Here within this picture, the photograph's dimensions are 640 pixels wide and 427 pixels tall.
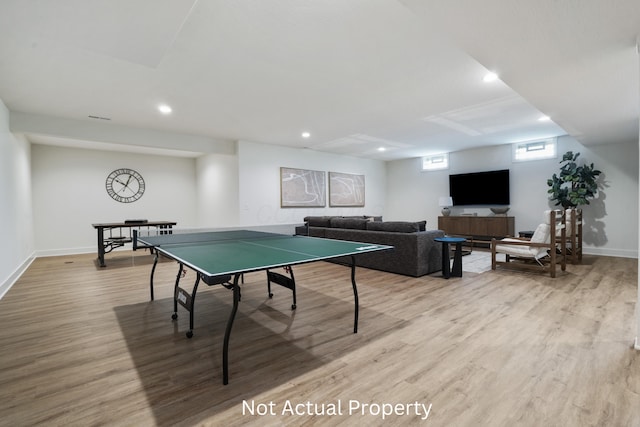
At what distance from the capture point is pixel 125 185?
758 cm

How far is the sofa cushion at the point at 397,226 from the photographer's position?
4438mm

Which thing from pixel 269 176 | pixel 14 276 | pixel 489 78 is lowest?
pixel 14 276

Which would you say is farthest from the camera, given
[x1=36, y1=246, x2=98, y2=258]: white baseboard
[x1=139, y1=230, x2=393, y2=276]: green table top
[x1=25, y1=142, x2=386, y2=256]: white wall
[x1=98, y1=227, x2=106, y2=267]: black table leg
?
[x1=25, y1=142, x2=386, y2=256]: white wall

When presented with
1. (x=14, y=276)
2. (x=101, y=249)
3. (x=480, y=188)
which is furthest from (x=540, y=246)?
(x=14, y=276)

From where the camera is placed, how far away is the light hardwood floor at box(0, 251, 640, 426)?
1.55 meters

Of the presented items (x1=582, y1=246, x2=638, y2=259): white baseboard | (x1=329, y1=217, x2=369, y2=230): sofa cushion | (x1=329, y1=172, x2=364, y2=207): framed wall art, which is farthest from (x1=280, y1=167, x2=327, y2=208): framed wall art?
(x1=582, y1=246, x2=638, y2=259): white baseboard

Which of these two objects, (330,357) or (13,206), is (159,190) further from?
(330,357)

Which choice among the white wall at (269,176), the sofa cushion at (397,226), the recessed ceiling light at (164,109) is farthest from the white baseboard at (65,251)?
the sofa cushion at (397,226)

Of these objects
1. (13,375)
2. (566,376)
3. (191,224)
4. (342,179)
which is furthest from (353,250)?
(191,224)

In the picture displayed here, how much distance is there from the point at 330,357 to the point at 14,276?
5106 millimetres

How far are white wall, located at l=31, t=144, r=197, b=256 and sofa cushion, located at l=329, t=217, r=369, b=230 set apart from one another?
17.2 feet

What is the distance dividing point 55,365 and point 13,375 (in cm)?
20

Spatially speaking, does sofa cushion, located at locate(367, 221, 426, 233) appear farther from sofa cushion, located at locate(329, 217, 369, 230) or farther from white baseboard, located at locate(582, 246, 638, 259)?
white baseboard, located at locate(582, 246, 638, 259)

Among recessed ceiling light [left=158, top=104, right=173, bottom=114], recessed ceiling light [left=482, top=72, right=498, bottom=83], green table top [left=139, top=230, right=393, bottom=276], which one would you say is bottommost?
green table top [left=139, top=230, right=393, bottom=276]
